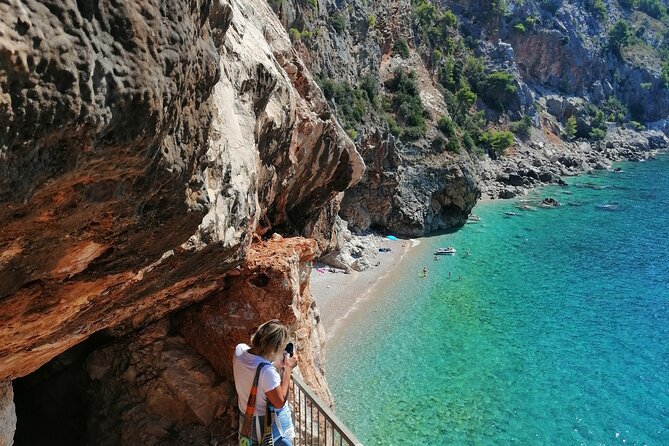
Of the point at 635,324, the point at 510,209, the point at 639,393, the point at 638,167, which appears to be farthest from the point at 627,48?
the point at 639,393

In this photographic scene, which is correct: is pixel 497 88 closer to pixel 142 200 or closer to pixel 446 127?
pixel 446 127

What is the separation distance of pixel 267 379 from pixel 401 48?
210 feet

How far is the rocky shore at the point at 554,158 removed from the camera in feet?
212

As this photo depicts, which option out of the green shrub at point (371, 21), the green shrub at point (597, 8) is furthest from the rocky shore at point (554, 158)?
the green shrub at point (597, 8)

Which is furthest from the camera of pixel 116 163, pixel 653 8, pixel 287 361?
pixel 653 8

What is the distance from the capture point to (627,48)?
11438 centimetres

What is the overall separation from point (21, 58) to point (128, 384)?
7175 millimetres

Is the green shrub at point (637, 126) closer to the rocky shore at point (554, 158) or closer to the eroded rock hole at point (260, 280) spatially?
the rocky shore at point (554, 158)

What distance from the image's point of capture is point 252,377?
525 centimetres

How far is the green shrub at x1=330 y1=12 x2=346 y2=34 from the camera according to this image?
161ft

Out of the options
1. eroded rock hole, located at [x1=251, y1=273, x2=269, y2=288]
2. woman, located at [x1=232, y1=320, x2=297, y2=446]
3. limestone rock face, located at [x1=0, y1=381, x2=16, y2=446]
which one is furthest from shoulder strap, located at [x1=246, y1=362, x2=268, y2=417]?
eroded rock hole, located at [x1=251, y1=273, x2=269, y2=288]

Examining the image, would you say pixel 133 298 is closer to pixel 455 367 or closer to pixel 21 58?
pixel 21 58

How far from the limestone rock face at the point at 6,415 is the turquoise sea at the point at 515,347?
14462mm

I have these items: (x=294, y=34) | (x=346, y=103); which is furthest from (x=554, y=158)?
(x=294, y=34)
